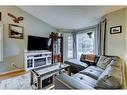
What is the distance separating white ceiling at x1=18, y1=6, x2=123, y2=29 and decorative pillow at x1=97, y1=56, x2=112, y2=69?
605 millimetres

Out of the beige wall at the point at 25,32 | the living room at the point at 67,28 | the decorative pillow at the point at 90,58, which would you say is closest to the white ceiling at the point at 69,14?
the living room at the point at 67,28

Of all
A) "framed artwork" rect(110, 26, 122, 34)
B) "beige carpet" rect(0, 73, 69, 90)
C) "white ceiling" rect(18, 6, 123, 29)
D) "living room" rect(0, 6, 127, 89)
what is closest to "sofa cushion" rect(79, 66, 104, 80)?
"living room" rect(0, 6, 127, 89)

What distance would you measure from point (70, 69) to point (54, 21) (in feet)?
2.98

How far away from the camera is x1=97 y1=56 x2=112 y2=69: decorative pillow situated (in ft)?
6.49

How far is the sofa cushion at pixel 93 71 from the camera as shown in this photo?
1985mm

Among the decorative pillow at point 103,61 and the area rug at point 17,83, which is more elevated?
the decorative pillow at point 103,61

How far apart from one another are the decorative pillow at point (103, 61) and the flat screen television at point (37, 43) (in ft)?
3.25

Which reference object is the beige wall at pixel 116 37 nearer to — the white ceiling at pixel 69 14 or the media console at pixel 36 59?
the white ceiling at pixel 69 14

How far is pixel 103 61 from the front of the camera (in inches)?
80.1

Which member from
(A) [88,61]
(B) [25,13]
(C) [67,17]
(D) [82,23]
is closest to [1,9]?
(B) [25,13]

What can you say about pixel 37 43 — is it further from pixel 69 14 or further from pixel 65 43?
pixel 69 14

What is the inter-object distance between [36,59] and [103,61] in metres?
1.16

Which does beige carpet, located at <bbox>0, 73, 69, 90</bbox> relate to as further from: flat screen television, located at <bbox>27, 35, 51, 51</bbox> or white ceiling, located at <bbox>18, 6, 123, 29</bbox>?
white ceiling, located at <bbox>18, 6, 123, 29</bbox>
